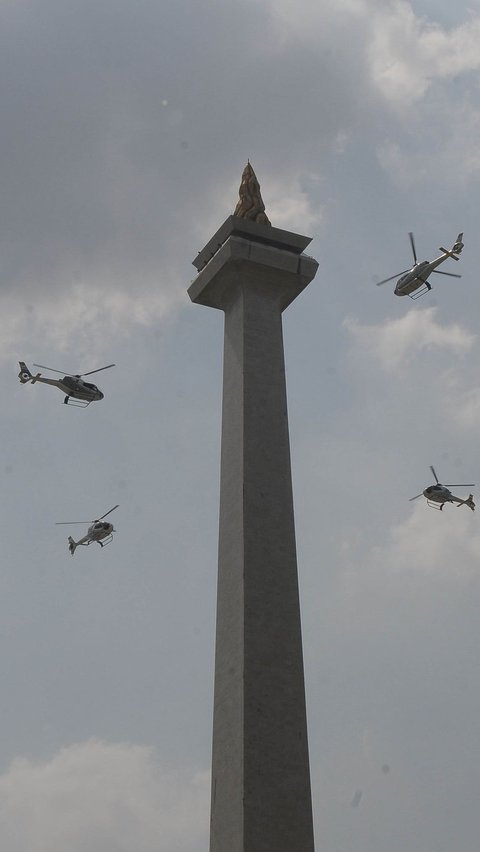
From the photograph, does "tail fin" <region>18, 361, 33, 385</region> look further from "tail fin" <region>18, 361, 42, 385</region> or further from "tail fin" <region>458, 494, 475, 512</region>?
"tail fin" <region>458, 494, 475, 512</region>

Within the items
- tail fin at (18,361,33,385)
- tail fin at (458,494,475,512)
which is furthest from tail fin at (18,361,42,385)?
tail fin at (458,494,475,512)

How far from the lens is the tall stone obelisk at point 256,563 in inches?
795

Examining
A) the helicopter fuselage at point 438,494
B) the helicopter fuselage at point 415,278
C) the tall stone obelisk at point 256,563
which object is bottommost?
the tall stone obelisk at point 256,563

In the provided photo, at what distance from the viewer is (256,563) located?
73.8 feet

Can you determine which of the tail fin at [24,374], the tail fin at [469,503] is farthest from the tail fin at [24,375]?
the tail fin at [469,503]

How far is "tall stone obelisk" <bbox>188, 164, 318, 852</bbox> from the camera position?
66.3 ft

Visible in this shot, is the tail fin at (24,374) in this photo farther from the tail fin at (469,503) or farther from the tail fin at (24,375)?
the tail fin at (469,503)

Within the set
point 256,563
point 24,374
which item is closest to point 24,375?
point 24,374

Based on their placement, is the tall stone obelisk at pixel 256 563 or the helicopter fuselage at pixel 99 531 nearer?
the tall stone obelisk at pixel 256 563

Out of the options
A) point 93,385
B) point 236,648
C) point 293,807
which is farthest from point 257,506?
point 93,385

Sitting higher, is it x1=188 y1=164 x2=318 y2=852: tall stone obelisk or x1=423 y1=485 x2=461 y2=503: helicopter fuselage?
x1=423 y1=485 x2=461 y2=503: helicopter fuselage

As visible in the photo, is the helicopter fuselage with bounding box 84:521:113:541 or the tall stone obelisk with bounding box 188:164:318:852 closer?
the tall stone obelisk with bounding box 188:164:318:852

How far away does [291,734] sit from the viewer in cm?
2097

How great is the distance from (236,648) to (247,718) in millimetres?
1587
